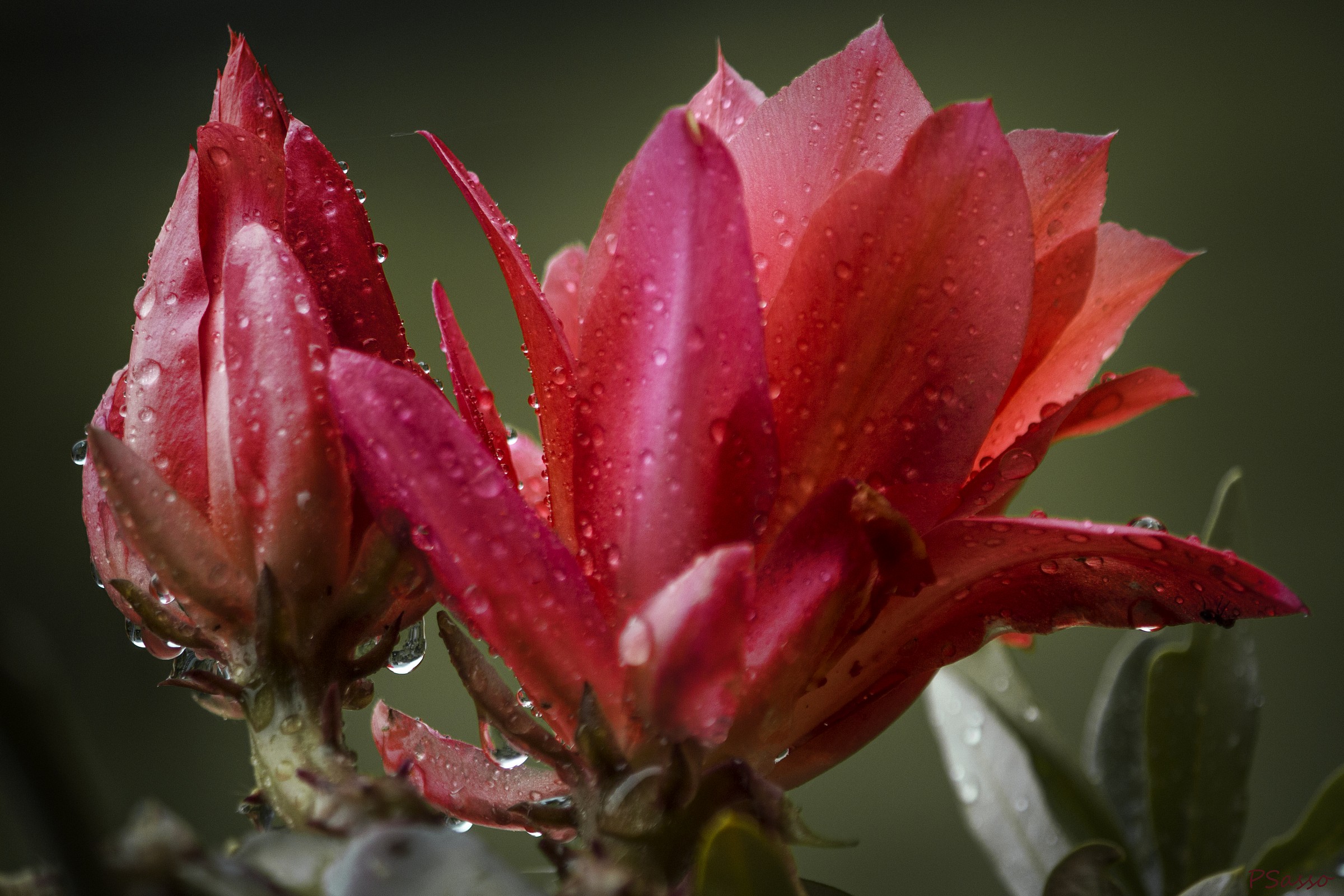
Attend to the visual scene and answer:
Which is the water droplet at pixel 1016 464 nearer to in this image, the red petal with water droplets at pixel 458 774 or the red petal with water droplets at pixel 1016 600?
the red petal with water droplets at pixel 1016 600

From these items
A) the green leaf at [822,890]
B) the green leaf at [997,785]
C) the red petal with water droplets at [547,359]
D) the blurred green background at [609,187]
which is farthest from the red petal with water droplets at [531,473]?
the blurred green background at [609,187]

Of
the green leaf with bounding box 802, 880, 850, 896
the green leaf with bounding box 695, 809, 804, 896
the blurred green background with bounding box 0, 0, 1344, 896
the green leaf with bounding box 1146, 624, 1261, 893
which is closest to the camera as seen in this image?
the green leaf with bounding box 695, 809, 804, 896

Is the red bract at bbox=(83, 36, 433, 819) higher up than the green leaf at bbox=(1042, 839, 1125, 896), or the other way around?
the red bract at bbox=(83, 36, 433, 819)

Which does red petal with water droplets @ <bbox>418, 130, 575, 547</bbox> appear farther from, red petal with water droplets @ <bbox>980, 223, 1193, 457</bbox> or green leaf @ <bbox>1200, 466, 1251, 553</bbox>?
green leaf @ <bbox>1200, 466, 1251, 553</bbox>

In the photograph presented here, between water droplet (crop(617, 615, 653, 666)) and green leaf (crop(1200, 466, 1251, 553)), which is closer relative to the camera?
water droplet (crop(617, 615, 653, 666))

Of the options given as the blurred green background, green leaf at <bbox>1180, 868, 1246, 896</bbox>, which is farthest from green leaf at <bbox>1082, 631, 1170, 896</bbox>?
the blurred green background

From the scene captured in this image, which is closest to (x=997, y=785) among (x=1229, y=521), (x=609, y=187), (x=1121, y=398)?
(x=1229, y=521)

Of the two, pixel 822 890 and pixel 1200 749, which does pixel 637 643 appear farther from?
pixel 1200 749
